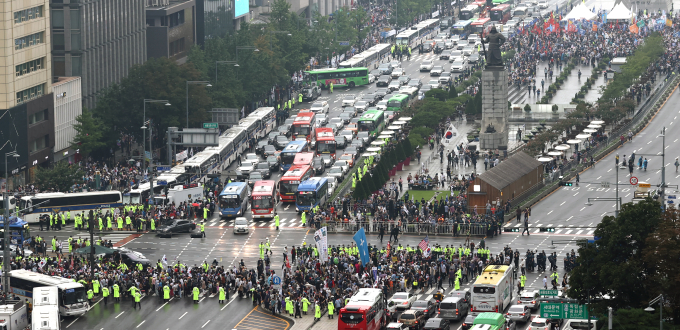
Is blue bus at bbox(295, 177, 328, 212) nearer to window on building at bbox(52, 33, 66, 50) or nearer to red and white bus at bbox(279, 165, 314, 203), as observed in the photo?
red and white bus at bbox(279, 165, 314, 203)

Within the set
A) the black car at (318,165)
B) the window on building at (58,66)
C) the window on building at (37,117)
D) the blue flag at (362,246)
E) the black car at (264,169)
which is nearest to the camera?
the blue flag at (362,246)

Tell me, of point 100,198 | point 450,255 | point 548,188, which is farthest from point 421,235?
point 100,198

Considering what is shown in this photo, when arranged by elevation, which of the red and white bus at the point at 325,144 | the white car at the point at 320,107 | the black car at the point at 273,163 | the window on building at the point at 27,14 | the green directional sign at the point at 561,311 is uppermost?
the window on building at the point at 27,14

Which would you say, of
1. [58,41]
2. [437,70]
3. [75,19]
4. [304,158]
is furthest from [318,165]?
[437,70]

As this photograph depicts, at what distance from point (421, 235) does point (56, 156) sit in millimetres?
43737

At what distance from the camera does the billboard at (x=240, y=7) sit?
7613 inches

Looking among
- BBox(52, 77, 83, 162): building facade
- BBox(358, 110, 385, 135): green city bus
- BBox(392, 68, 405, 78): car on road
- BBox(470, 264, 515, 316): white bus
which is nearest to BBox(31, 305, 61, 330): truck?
BBox(470, 264, 515, 316): white bus

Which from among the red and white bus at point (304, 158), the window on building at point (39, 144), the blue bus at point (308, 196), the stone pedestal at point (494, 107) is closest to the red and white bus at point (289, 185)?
the blue bus at point (308, 196)

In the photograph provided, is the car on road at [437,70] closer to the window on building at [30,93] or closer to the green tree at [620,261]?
the window on building at [30,93]

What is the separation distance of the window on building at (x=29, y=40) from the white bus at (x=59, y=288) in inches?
1620

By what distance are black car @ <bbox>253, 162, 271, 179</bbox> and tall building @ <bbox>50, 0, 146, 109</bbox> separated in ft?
81.0

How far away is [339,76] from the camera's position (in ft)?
570

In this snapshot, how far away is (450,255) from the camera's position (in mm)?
92688

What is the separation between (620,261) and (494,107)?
2365 inches
